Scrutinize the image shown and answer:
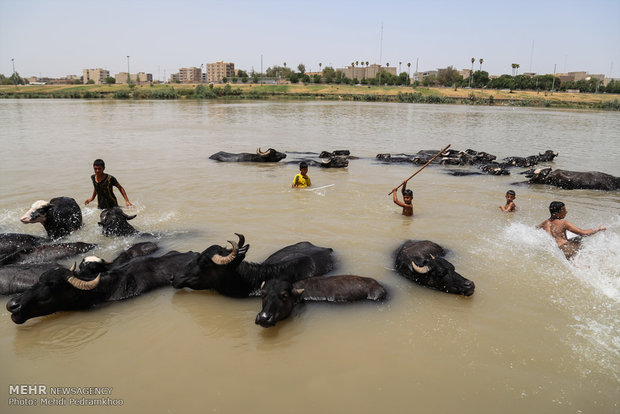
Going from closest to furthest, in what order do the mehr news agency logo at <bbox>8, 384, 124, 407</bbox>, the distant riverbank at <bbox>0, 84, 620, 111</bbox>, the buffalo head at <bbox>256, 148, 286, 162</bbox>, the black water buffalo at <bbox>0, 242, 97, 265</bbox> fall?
the mehr news agency logo at <bbox>8, 384, 124, 407</bbox>, the black water buffalo at <bbox>0, 242, 97, 265</bbox>, the buffalo head at <bbox>256, 148, 286, 162</bbox>, the distant riverbank at <bbox>0, 84, 620, 111</bbox>

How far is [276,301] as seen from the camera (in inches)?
165

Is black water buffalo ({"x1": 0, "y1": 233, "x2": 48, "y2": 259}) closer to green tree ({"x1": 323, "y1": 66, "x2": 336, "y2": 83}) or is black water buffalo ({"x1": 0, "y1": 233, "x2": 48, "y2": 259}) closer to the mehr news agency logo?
the mehr news agency logo

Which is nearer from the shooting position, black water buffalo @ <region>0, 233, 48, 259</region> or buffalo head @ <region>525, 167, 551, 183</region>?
black water buffalo @ <region>0, 233, 48, 259</region>

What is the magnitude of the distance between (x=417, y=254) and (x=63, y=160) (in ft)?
42.0

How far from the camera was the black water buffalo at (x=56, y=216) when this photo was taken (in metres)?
6.24

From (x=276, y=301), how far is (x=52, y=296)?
2.47 m

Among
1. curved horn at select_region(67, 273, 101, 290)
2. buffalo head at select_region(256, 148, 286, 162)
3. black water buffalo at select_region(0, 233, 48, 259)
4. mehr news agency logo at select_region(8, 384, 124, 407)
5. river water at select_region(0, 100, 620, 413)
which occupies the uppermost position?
buffalo head at select_region(256, 148, 286, 162)

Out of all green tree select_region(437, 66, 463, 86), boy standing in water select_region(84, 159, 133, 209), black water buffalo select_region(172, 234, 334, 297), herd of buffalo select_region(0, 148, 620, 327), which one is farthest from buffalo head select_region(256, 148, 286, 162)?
green tree select_region(437, 66, 463, 86)

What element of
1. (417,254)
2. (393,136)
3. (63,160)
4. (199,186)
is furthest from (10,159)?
(393,136)

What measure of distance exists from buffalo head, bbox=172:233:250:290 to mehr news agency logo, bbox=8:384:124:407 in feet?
5.30

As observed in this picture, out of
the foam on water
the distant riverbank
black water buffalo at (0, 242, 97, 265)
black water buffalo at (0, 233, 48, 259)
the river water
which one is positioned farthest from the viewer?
the distant riverbank

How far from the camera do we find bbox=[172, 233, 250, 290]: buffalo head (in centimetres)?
475

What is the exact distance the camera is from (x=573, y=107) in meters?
61.3

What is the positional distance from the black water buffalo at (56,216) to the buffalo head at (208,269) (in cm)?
311
